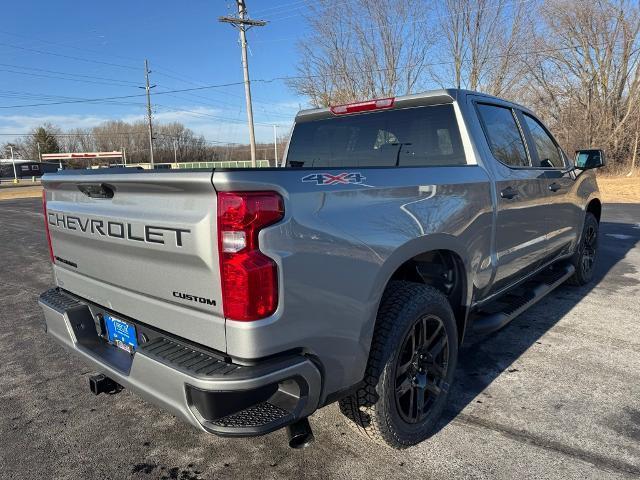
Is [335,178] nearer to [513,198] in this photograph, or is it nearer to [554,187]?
[513,198]

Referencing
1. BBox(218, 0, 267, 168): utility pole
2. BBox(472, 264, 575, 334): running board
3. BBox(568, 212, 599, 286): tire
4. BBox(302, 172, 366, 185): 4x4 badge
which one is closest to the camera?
BBox(302, 172, 366, 185): 4x4 badge

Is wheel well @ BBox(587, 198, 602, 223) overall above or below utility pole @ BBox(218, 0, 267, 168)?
below

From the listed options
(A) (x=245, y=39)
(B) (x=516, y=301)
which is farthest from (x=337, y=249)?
(A) (x=245, y=39)

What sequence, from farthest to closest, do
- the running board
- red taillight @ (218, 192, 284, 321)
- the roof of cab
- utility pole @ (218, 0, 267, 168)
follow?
utility pole @ (218, 0, 267, 168), the running board, the roof of cab, red taillight @ (218, 192, 284, 321)

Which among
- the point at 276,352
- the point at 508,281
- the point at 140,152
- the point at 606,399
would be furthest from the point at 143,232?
the point at 140,152

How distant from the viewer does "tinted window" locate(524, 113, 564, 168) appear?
4.16 meters

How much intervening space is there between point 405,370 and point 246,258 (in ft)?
3.92

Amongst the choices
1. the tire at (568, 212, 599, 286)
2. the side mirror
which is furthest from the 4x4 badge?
the tire at (568, 212, 599, 286)

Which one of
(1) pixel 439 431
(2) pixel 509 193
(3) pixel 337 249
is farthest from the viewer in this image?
(2) pixel 509 193

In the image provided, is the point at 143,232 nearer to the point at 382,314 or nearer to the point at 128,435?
the point at 382,314

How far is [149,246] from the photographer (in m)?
2.02

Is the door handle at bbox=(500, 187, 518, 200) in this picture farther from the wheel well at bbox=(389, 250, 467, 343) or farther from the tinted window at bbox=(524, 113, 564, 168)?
the tinted window at bbox=(524, 113, 564, 168)

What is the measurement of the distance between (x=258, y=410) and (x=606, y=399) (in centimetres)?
240

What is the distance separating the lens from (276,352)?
1.80m
